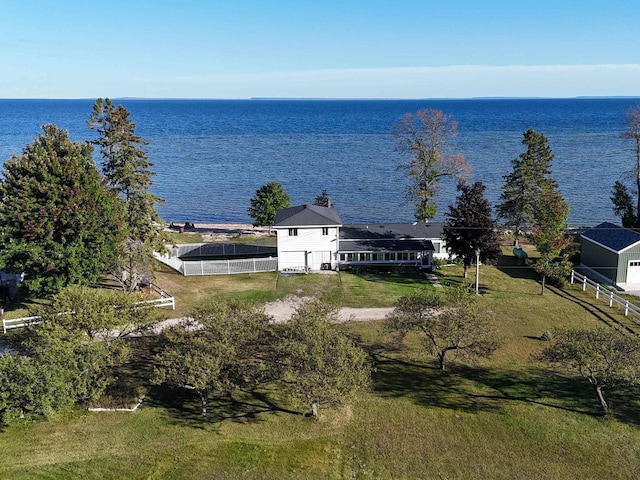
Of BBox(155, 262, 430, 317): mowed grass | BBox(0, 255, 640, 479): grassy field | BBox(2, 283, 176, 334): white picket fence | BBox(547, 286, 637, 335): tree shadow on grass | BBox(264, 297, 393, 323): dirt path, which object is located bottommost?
BBox(0, 255, 640, 479): grassy field

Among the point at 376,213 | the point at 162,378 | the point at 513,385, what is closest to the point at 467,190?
the point at 513,385

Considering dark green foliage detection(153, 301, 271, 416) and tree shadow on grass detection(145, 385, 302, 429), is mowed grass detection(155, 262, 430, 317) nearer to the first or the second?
tree shadow on grass detection(145, 385, 302, 429)

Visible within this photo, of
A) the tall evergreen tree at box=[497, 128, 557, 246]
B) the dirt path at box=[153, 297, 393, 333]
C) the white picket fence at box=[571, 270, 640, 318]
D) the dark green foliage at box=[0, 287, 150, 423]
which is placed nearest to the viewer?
the dark green foliage at box=[0, 287, 150, 423]

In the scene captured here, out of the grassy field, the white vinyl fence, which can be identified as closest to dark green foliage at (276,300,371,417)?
the grassy field

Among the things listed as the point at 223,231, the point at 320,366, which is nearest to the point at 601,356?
the point at 320,366

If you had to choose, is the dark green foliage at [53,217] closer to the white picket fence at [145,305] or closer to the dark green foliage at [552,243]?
the white picket fence at [145,305]

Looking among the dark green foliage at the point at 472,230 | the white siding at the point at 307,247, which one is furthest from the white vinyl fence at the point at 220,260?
the dark green foliage at the point at 472,230

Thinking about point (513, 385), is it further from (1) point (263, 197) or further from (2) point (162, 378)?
(1) point (263, 197)
